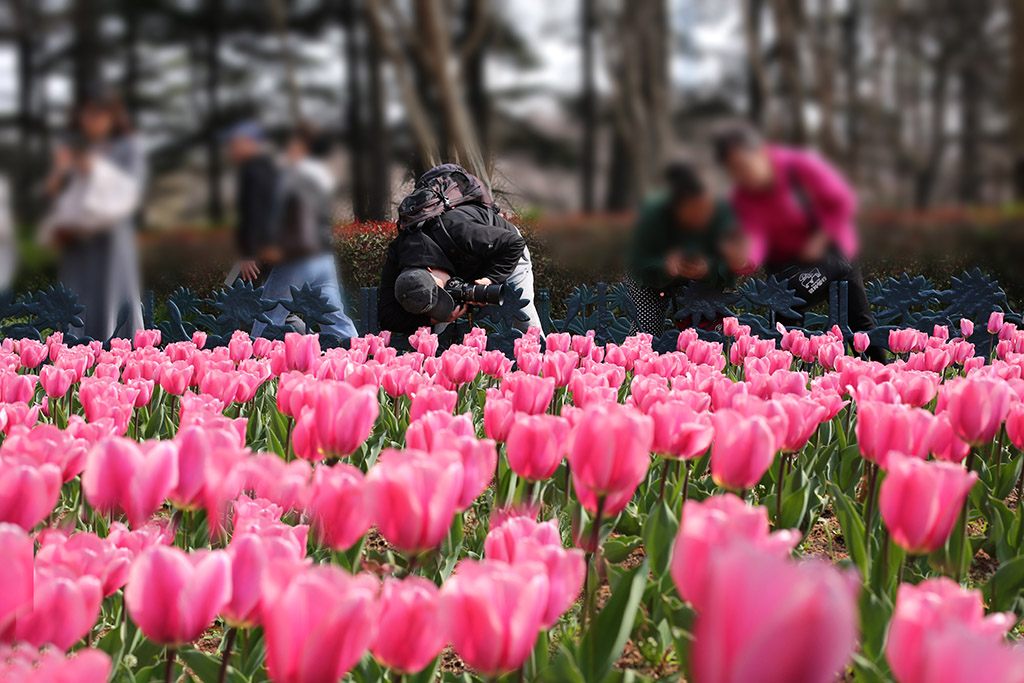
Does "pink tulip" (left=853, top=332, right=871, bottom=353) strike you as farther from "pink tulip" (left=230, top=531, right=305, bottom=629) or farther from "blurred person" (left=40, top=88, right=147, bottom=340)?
"pink tulip" (left=230, top=531, right=305, bottom=629)

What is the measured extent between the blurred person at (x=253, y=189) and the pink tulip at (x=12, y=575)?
216 cm

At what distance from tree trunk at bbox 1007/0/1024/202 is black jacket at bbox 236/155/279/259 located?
9.10 ft

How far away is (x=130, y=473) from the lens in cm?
117

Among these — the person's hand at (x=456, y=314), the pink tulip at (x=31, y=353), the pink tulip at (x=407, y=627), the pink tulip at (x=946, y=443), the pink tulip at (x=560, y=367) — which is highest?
the pink tulip at (x=407, y=627)

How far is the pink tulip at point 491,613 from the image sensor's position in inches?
30.8

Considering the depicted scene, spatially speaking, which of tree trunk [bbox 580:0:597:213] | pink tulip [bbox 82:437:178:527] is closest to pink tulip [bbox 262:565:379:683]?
pink tulip [bbox 82:437:178:527]

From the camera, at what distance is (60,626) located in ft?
2.82

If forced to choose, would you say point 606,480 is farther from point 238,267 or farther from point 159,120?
point 238,267

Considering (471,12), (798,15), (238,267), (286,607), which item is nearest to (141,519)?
(286,607)

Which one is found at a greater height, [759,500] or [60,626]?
[60,626]

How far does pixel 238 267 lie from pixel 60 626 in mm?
4070

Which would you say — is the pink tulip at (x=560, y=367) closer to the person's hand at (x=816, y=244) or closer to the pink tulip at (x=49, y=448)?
the person's hand at (x=816, y=244)

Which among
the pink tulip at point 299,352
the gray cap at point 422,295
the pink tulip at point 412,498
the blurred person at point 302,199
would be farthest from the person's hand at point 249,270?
the pink tulip at point 412,498

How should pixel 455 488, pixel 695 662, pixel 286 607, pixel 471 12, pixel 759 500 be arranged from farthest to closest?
pixel 471 12 < pixel 759 500 < pixel 455 488 < pixel 286 607 < pixel 695 662
